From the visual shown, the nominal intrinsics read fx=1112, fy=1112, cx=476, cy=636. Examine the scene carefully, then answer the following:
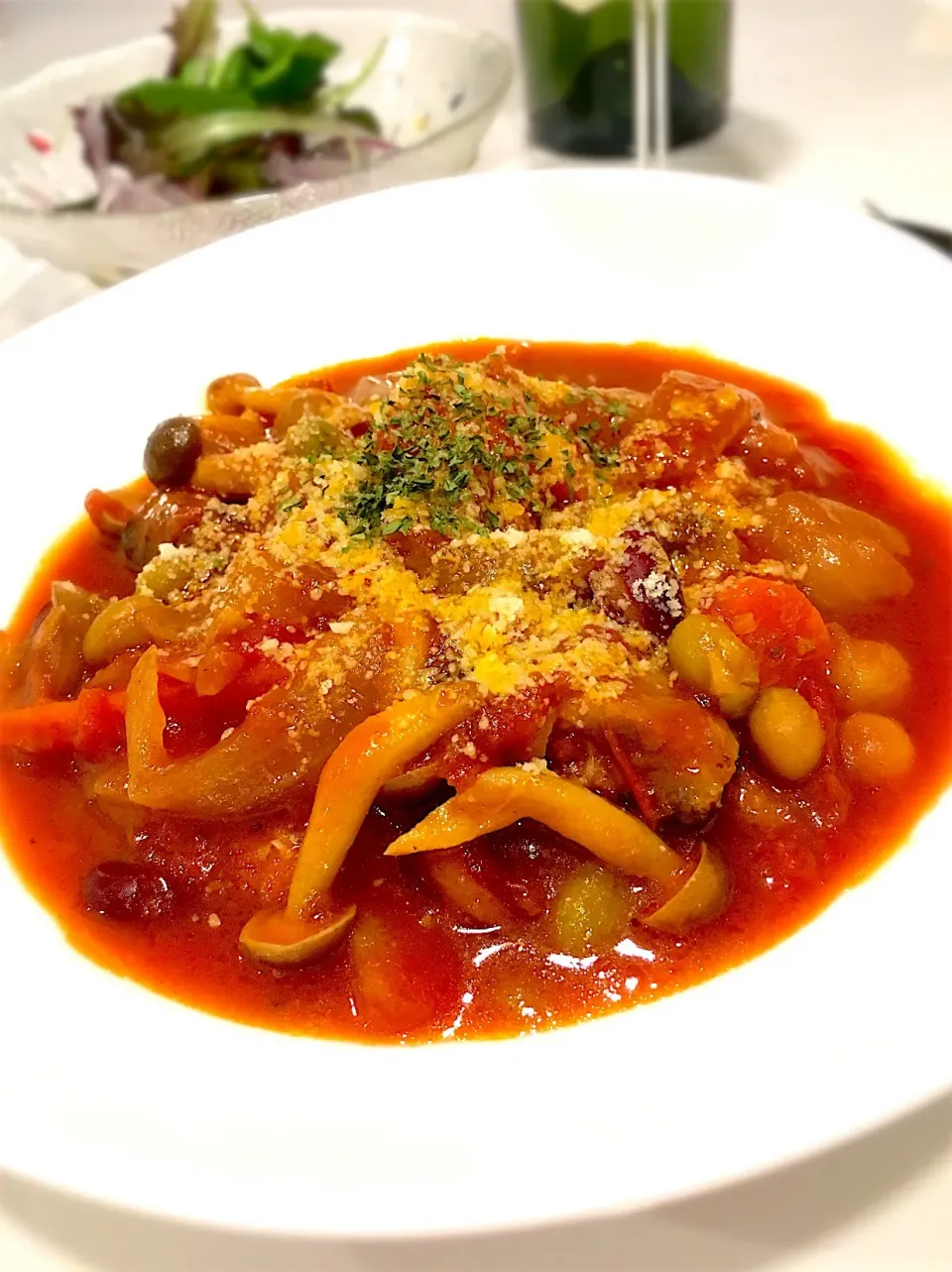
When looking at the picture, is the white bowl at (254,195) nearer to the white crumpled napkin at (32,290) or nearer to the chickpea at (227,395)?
the white crumpled napkin at (32,290)

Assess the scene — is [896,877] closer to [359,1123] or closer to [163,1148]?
[359,1123]

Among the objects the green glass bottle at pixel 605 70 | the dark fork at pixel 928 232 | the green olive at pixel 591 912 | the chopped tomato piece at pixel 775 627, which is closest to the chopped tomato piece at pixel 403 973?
the green olive at pixel 591 912

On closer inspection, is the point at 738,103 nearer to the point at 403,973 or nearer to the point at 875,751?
the point at 875,751

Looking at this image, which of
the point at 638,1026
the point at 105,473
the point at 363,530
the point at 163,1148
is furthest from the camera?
the point at 105,473

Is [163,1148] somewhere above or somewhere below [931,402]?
below

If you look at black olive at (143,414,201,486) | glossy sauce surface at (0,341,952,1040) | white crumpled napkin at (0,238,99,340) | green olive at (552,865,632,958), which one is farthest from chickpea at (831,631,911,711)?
white crumpled napkin at (0,238,99,340)

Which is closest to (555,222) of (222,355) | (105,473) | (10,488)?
(222,355)
